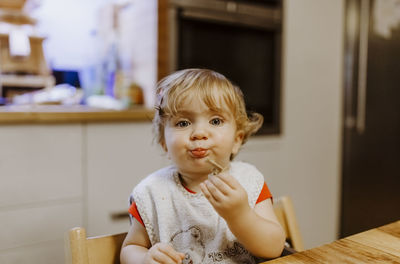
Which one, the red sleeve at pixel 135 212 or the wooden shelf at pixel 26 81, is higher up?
the wooden shelf at pixel 26 81

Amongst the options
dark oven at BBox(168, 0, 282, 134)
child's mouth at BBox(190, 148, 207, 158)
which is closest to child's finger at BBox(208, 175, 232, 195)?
child's mouth at BBox(190, 148, 207, 158)

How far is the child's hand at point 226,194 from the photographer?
64 centimetres

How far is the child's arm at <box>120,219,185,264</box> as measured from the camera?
25.7 inches

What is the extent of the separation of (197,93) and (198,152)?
12cm

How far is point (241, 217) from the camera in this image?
2.18ft

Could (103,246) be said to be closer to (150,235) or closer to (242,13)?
(150,235)

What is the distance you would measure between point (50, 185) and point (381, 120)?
1808 mm

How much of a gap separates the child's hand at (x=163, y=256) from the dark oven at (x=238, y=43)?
1319mm

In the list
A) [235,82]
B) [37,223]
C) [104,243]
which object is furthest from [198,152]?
[235,82]

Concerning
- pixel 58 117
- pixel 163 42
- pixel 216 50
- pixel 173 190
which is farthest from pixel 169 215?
pixel 216 50

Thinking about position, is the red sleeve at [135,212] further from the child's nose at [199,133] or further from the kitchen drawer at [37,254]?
the kitchen drawer at [37,254]

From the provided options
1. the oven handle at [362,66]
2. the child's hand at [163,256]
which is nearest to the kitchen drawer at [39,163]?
the child's hand at [163,256]

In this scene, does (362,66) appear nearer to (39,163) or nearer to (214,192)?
(39,163)

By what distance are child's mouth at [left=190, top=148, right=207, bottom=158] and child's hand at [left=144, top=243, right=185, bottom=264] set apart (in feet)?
0.60
